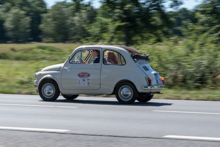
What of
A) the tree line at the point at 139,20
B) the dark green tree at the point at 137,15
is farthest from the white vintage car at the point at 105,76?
the dark green tree at the point at 137,15

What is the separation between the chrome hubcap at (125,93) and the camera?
35.7ft

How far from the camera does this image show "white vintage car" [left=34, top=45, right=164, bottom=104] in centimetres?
1084

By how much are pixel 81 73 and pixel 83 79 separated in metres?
0.19

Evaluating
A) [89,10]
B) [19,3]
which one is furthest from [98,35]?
[19,3]

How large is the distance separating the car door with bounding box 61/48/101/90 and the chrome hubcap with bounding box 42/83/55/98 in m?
0.46

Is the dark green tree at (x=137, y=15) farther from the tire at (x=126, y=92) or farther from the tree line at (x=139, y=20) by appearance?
the tire at (x=126, y=92)

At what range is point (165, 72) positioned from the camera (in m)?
16.3

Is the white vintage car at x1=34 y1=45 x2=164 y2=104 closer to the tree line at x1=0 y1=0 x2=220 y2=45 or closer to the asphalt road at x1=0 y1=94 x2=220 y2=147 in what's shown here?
the asphalt road at x1=0 y1=94 x2=220 y2=147

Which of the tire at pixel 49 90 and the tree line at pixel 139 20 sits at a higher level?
the tree line at pixel 139 20

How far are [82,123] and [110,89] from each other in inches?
131

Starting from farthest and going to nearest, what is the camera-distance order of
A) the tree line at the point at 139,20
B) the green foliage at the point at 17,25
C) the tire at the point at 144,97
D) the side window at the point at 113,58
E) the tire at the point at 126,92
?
the green foliage at the point at 17,25 → the tree line at the point at 139,20 → the tire at the point at 144,97 → the side window at the point at 113,58 → the tire at the point at 126,92

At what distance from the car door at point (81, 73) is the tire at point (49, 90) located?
0.34m

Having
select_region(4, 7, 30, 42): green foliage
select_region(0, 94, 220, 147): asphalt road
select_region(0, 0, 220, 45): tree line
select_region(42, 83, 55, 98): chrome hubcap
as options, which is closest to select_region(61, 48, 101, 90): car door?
select_region(42, 83, 55, 98): chrome hubcap

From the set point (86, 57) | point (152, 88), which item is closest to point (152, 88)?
point (152, 88)
